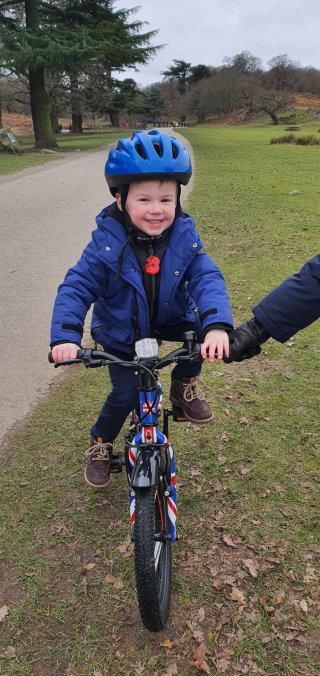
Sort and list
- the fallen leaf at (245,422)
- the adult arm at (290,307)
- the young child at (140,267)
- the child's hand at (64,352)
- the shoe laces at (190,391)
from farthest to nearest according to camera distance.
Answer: the fallen leaf at (245,422)
the shoe laces at (190,391)
the young child at (140,267)
the adult arm at (290,307)
the child's hand at (64,352)

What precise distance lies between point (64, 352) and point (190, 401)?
48.3 inches

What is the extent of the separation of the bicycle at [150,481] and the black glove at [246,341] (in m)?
0.16

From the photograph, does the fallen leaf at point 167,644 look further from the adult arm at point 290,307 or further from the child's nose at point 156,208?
the child's nose at point 156,208

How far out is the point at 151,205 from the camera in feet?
7.59

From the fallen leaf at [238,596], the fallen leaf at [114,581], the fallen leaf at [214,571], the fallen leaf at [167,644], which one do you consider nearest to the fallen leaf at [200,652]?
the fallen leaf at [167,644]

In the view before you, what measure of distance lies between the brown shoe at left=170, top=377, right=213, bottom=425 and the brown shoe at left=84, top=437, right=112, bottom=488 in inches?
20.4

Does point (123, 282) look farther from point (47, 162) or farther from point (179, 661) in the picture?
point (47, 162)

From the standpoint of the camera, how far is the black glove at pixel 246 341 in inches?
79.7

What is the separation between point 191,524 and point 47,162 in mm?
18965

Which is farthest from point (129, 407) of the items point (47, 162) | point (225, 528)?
point (47, 162)

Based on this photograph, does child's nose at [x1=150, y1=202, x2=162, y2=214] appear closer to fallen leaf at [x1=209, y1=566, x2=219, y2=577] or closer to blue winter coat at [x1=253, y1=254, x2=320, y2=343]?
blue winter coat at [x1=253, y1=254, x2=320, y2=343]

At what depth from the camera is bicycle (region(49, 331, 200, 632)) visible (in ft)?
6.37

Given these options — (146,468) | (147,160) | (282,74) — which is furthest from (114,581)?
(282,74)

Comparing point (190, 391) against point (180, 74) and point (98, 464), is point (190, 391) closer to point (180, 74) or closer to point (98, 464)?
point (98, 464)
